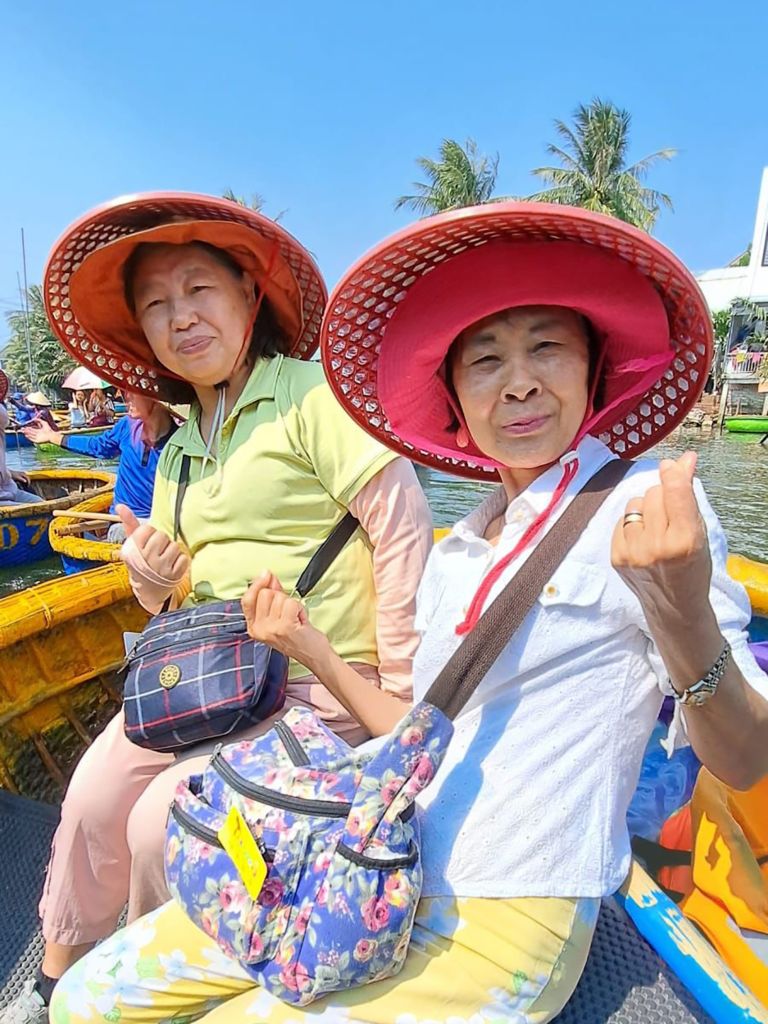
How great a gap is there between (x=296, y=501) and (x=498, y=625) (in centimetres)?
64

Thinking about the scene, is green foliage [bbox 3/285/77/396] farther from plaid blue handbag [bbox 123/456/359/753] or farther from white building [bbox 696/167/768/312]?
plaid blue handbag [bbox 123/456/359/753]

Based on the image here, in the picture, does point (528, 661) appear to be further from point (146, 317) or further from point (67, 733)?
point (67, 733)

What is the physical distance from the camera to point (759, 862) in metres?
1.62

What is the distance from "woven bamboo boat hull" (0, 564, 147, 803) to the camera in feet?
6.86

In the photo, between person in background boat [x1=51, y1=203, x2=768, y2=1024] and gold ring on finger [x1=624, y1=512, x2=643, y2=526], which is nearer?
gold ring on finger [x1=624, y1=512, x2=643, y2=526]

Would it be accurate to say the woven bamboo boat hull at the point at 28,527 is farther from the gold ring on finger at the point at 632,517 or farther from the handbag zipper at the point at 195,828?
the gold ring on finger at the point at 632,517

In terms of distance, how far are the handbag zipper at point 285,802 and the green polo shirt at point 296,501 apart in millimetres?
501

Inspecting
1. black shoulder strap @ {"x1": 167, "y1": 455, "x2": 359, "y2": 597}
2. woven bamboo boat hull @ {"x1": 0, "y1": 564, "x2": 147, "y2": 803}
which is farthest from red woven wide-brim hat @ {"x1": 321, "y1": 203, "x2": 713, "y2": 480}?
woven bamboo boat hull @ {"x1": 0, "y1": 564, "x2": 147, "y2": 803}

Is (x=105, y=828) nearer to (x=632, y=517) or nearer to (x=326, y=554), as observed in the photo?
(x=326, y=554)

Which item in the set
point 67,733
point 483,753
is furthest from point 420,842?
point 67,733

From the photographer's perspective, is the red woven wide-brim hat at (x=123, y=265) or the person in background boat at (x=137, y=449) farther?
the person in background boat at (x=137, y=449)

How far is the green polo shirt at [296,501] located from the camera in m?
1.46

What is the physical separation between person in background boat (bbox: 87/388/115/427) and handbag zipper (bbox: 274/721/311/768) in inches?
580

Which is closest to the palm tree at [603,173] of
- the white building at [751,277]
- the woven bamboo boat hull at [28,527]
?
the white building at [751,277]
